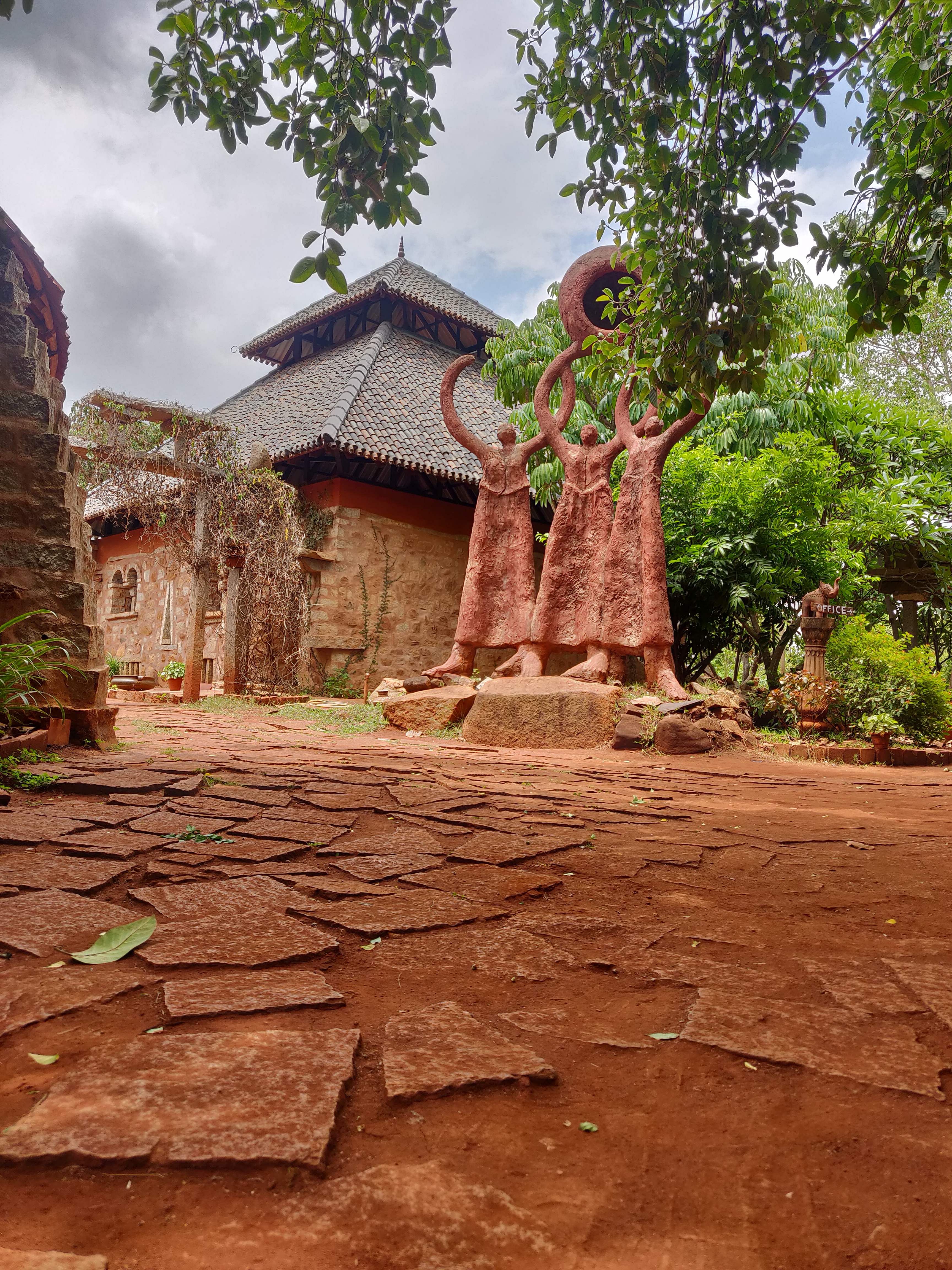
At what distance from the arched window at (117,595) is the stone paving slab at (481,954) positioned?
1647 centimetres

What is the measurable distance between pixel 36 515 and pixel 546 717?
4.31 metres

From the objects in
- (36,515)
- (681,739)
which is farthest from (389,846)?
(681,739)

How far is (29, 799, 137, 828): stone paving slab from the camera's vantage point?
2725 millimetres

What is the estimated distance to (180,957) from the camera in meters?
1.58

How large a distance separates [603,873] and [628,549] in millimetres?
6191

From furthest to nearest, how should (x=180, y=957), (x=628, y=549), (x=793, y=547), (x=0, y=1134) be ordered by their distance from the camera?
(x=793, y=547) < (x=628, y=549) < (x=180, y=957) < (x=0, y=1134)

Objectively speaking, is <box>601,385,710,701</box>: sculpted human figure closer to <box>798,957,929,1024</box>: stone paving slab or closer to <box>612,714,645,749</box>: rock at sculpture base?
<box>612,714,645,749</box>: rock at sculpture base

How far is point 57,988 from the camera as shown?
1.43m

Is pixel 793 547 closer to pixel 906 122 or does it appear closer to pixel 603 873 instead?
pixel 906 122

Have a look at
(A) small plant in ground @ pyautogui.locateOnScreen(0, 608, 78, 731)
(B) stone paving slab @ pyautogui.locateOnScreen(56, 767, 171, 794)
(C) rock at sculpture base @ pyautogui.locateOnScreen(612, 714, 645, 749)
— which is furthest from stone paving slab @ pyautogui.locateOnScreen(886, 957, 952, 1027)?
(C) rock at sculpture base @ pyautogui.locateOnScreen(612, 714, 645, 749)

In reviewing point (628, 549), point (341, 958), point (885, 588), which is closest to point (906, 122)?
point (341, 958)

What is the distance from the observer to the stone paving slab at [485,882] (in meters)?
2.21

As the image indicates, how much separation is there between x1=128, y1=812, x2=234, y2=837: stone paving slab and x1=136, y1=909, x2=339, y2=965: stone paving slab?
0.82 meters

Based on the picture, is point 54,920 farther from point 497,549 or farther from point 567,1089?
point 497,549
